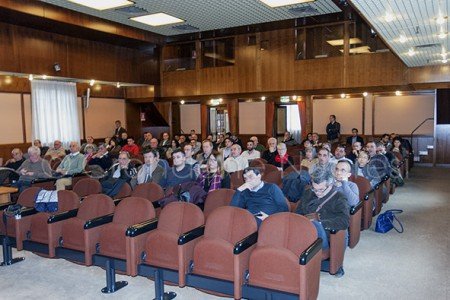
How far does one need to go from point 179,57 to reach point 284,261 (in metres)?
12.2

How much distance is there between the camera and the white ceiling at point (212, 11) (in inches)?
357

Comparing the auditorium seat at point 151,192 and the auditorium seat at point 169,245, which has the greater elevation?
the auditorium seat at point 151,192

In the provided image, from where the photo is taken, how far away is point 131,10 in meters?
9.30

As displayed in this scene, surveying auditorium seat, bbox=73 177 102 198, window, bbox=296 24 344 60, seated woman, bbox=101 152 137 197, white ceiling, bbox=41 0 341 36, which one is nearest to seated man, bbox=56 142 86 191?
seated woman, bbox=101 152 137 197

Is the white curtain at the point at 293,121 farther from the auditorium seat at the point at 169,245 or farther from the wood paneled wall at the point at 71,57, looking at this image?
the auditorium seat at the point at 169,245

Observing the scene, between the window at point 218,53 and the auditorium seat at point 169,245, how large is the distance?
10323mm

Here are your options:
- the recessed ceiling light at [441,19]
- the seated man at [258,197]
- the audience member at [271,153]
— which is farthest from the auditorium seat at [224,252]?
the audience member at [271,153]

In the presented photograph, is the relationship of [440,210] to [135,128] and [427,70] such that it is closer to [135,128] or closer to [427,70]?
[427,70]

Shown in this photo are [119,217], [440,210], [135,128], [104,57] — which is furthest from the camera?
[135,128]

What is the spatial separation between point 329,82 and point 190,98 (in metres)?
5.00

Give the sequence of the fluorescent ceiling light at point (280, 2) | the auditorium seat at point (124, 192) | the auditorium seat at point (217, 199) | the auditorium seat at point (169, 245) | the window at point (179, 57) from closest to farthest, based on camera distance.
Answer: the auditorium seat at point (169, 245)
the auditorium seat at point (217, 199)
the auditorium seat at point (124, 192)
the fluorescent ceiling light at point (280, 2)
the window at point (179, 57)

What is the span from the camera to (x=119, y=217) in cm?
393

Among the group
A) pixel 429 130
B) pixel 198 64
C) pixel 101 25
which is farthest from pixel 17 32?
pixel 429 130

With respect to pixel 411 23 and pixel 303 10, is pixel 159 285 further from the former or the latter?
pixel 303 10
